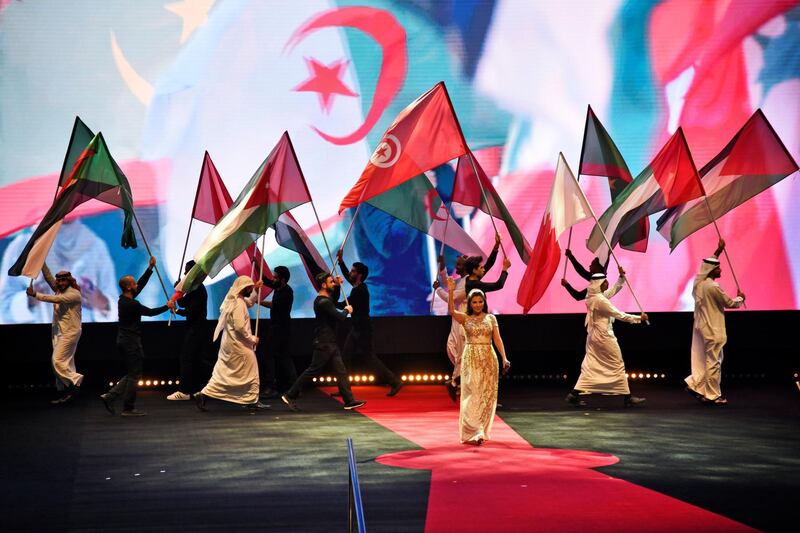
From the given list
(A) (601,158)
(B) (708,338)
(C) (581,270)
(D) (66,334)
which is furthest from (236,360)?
(B) (708,338)

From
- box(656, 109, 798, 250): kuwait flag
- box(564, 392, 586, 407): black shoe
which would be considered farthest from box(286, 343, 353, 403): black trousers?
box(656, 109, 798, 250): kuwait flag

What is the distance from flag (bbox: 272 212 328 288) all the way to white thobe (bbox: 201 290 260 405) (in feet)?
5.15

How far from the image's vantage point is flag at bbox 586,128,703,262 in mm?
12977

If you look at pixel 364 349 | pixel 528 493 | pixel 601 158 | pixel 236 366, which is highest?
pixel 601 158

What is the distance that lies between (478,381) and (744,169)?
17.4ft

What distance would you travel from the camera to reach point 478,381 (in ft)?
33.4

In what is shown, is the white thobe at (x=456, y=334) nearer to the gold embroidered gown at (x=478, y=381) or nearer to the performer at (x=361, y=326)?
the performer at (x=361, y=326)

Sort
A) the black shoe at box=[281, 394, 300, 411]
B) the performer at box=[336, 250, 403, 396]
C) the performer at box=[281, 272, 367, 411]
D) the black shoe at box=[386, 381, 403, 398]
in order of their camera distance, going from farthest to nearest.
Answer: the black shoe at box=[386, 381, 403, 398]
the performer at box=[336, 250, 403, 396]
the black shoe at box=[281, 394, 300, 411]
the performer at box=[281, 272, 367, 411]

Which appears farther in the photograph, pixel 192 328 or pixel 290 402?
pixel 192 328

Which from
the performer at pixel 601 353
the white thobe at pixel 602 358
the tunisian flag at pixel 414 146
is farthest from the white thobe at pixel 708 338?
the tunisian flag at pixel 414 146

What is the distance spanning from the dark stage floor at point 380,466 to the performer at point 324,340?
351 millimetres

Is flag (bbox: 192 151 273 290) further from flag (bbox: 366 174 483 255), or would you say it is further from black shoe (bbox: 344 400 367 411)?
black shoe (bbox: 344 400 367 411)

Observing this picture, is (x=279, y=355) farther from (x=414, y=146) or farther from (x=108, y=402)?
(x=414, y=146)

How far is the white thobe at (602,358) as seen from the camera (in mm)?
12625
